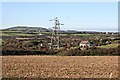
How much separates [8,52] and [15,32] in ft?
100

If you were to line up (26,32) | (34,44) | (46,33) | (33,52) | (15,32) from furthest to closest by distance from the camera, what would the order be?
(46,33) → (26,32) → (15,32) → (34,44) → (33,52)

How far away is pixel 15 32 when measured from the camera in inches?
3098

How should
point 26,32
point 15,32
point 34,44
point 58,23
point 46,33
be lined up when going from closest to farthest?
point 58,23 → point 34,44 → point 15,32 → point 26,32 → point 46,33

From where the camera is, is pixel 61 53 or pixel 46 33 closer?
pixel 61 53

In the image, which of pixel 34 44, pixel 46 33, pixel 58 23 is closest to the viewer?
pixel 58 23

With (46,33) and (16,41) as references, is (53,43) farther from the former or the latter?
(46,33)

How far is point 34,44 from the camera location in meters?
69.3

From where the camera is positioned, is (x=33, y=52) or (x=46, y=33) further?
(x=46, y=33)

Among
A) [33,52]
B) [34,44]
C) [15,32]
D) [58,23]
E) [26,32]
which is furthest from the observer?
[26,32]

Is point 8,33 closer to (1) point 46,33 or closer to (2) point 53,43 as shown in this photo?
(2) point 53,43

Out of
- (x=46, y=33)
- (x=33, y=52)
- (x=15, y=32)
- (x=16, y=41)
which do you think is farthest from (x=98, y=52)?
(x=46, y=33)

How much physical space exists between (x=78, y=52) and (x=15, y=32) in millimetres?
33295

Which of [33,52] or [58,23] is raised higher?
[58,23]

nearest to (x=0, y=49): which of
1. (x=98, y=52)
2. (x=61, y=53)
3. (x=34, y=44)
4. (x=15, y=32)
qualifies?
(x=61, y=53)
